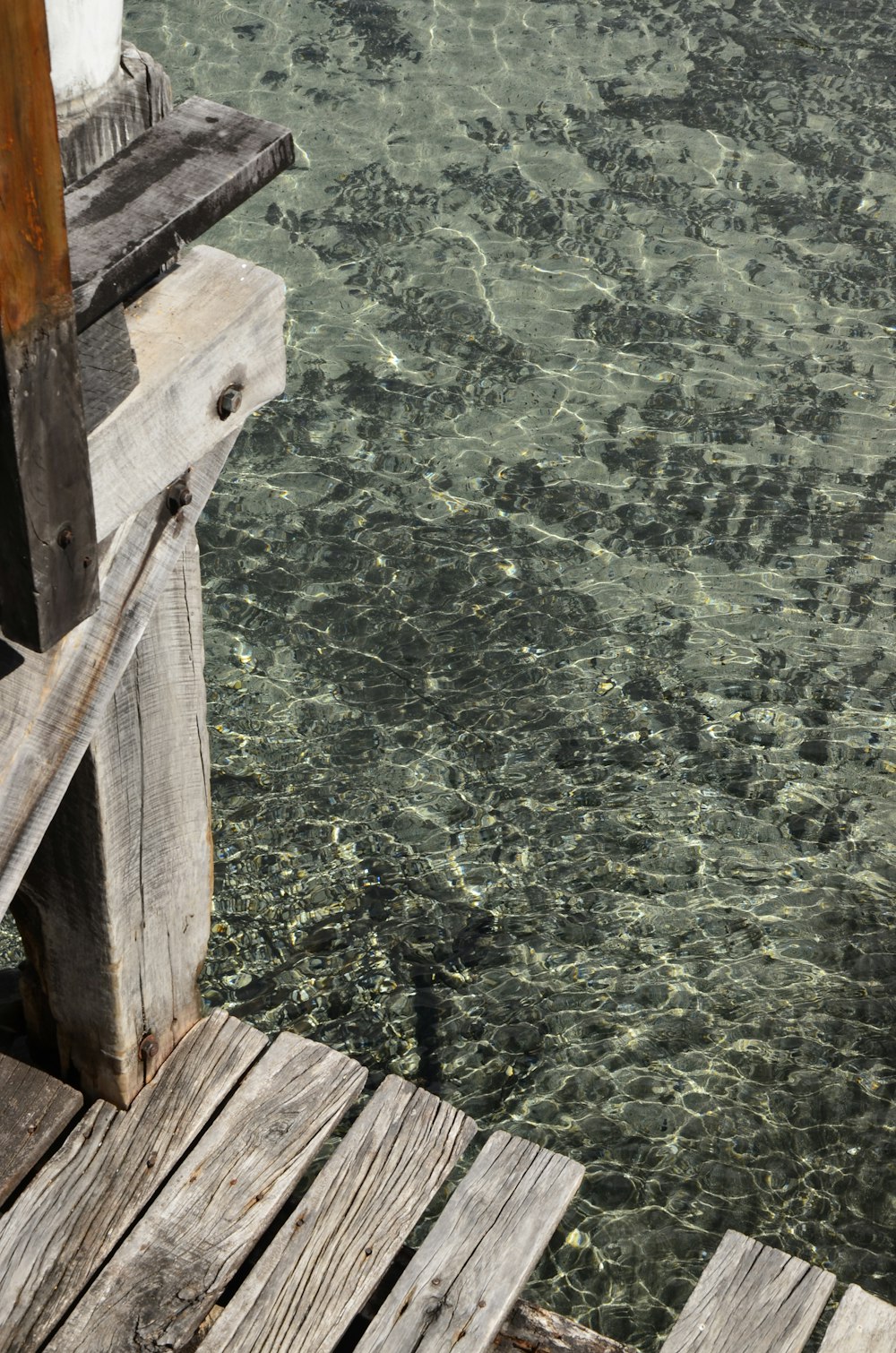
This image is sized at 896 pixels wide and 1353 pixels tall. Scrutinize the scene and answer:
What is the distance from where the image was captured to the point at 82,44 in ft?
5.84

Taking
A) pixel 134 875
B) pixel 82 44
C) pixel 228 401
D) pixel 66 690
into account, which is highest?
pixel 82 44

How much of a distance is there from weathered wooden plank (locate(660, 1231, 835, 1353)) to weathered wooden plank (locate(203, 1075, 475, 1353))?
613 millimetres

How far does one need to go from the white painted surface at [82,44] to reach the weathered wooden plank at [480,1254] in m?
2.40

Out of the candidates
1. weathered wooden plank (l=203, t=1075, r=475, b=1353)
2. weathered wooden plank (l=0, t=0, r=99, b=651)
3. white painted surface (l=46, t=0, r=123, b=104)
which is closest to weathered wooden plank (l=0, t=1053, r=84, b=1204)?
weathered wooden plank (l=203, t=1075, r=475, b=1353)

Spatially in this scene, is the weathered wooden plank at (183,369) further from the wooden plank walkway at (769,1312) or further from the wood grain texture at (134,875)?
the wooden plank walkway at (769,1312)

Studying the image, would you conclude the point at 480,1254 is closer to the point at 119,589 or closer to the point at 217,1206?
the point at 217,1206

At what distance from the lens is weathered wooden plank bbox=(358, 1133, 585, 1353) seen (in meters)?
3.01

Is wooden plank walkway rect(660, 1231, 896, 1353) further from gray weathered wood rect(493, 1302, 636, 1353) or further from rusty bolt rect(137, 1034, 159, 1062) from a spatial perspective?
rusty bolt rect(137, 1034, 159, 1062)

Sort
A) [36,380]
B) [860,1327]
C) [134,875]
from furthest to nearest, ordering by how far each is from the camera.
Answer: [860,1327], [134,875], [36,380]

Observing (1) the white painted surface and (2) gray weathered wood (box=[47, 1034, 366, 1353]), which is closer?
(1) the white painted surface

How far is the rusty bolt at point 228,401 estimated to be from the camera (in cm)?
216

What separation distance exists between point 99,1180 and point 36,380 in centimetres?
218

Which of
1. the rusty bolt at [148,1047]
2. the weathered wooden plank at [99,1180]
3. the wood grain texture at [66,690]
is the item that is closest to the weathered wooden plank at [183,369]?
the wood grain texture at [66,690]

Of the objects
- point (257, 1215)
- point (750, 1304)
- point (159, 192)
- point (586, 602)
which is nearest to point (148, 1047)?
point (257, 1215)
